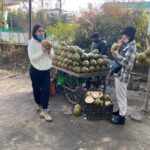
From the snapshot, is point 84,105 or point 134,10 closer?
point 84,105

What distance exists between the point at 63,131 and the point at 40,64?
1.41 meters

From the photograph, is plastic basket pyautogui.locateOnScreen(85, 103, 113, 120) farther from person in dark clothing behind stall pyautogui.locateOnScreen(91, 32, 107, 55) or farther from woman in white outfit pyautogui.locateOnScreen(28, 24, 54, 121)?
person in dark clothing behind stall pyautogui.locateOnScreen(91, 32, 107, 55)

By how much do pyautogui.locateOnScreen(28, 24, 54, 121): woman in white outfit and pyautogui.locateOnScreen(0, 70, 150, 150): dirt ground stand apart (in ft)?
1.26

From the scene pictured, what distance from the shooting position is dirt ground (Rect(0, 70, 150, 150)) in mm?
4754

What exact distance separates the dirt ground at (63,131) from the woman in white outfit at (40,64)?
385mm

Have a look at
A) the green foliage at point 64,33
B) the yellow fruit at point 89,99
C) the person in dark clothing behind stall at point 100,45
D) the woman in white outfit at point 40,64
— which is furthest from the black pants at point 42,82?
the green foliage at point 64,33

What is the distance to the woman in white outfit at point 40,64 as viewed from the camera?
5426mm

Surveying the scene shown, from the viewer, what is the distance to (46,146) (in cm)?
470

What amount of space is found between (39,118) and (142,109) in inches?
96.8

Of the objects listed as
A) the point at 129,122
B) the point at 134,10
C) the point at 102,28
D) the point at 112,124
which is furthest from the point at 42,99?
the point at 134,10

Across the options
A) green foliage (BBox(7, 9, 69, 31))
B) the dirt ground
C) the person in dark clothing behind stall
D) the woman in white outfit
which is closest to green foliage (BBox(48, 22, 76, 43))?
the person in dark clothing behind stall

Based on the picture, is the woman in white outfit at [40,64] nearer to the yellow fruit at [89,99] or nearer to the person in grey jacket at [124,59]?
the yellow fruit at [89,99]

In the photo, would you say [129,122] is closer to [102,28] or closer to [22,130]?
[22,130]

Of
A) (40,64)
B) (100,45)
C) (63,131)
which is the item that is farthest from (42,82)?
A: (100,45)
